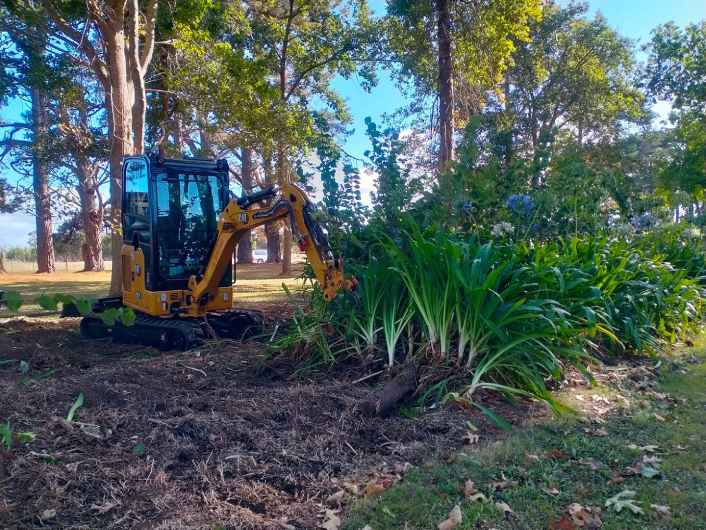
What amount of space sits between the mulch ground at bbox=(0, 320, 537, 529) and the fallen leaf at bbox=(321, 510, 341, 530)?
0.13 ft

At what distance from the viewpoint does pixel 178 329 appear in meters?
7.99

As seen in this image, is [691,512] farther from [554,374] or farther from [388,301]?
[388,301]

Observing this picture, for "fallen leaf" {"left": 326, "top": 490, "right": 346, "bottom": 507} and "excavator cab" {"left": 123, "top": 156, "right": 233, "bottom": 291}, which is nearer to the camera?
"fallen leaf" {"left": 326, "top": 490, "right": 346, "bottom": 507}

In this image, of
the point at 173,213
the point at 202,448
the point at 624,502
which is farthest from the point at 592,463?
the point at 173,213

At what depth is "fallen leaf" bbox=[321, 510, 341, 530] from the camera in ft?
10.0

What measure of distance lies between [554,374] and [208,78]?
1267cm

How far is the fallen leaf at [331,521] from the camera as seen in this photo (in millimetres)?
3059

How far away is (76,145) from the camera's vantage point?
61.2 ft

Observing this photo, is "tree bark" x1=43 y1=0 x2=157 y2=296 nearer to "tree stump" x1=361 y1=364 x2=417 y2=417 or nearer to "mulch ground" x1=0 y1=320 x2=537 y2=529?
"mulch ground" x1=0 y1=320 x2=537 y2=529

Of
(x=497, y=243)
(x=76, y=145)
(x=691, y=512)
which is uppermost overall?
(x=76, y=145)

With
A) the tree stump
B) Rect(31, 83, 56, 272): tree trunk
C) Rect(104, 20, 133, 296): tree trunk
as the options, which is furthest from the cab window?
Rect(31, 83, 56, 272): tree trunk

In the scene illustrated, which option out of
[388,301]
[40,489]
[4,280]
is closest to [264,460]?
[40,489]

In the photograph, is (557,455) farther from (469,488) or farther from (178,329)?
(178,329)

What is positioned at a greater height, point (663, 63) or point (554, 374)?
point (663, 63)
